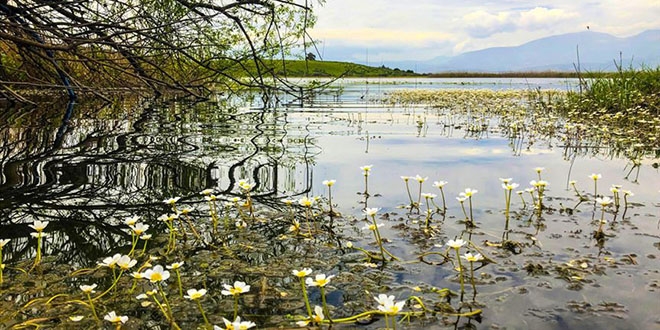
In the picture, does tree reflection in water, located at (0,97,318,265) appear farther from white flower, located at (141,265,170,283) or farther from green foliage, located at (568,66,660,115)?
green foliage, located at (568,66,660,115)

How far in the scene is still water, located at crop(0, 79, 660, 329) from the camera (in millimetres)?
2803

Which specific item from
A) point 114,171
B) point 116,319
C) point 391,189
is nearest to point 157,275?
point 116,319

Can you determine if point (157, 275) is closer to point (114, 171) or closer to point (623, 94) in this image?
point (114, 171)

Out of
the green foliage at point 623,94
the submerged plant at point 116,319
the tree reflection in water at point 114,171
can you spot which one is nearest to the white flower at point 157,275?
the submerged plant at point 116,319

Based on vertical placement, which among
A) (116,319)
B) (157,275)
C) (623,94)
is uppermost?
(623,94)

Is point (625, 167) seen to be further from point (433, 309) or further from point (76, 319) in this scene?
point (76, 319)

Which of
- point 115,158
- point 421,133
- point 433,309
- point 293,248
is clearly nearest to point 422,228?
point 293,248

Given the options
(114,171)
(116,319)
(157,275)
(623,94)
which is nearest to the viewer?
(116,319)

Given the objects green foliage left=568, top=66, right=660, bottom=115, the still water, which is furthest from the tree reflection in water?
green foliage left=568, top=66, right=660, bottom=115

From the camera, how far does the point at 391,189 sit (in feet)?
17.2

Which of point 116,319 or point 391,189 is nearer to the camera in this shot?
point 116,319

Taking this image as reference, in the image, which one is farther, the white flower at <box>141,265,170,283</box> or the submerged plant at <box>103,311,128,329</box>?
the white flower at <box>141,265,170,283</box>

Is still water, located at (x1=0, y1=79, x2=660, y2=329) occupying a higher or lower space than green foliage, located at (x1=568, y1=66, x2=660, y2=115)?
lower

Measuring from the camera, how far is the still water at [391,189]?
2.80 metres
